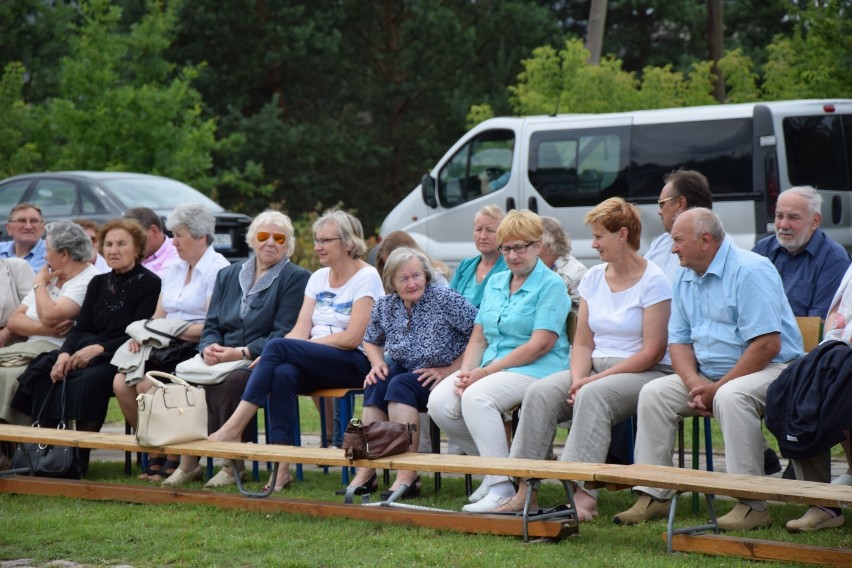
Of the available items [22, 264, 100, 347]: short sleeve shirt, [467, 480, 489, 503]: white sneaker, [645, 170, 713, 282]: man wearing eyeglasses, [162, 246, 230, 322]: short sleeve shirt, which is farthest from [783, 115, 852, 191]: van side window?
[467, 480, 489, 503]: white sneaker

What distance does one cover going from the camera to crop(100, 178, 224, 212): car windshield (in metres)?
15.4

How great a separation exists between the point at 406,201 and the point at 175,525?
1074cm

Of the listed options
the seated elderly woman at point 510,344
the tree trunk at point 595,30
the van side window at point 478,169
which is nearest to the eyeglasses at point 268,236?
the seated elderly woman at point 510,344

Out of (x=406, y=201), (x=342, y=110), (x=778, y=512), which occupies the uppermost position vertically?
(x=342, y=110)

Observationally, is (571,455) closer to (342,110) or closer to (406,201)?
(406,201)

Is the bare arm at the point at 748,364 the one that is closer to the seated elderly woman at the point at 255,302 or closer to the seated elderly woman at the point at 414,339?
the seated elderly woman at the point at 414,339

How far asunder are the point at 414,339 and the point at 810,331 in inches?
84.6

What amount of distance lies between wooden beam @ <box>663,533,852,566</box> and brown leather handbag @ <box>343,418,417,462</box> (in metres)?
1.43

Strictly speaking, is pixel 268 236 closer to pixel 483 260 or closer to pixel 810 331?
pixel 483 260

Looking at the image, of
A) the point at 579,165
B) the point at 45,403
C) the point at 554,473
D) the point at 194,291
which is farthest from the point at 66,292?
the point at 579,165

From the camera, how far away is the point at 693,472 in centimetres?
561

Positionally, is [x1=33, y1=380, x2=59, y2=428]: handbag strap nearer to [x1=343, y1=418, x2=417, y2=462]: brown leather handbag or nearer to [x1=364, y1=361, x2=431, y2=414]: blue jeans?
[x1=364, y1=361, x2=431, y2=414]: blue jeans

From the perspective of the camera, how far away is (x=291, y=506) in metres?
6.60

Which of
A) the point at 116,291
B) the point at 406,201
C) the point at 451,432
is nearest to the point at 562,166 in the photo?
the point at 406,201
